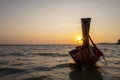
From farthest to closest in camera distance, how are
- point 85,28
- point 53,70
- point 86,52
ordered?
point 53,70, point 86,52, point 85,28

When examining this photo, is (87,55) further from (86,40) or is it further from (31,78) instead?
(31,78)

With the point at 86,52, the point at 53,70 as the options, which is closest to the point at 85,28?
the point at 86,52

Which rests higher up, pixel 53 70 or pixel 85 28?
pixel 85 28

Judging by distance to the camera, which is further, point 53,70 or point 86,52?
point 53,70

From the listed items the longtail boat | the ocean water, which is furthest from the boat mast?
the ocean water

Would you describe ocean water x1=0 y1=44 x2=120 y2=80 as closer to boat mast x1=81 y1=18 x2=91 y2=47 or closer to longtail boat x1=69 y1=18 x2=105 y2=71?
longtail boat x1=69 y1=18 x2=105 y2=71

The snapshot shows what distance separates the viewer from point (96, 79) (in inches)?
545

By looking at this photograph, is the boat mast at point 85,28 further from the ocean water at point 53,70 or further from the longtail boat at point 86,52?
the ocean water at point 53,70

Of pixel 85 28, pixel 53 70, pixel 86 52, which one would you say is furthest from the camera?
pixel 53 70

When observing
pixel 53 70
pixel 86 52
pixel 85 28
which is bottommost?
pixel 53 70

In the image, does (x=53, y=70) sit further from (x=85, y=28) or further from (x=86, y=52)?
(x=85, y=28)

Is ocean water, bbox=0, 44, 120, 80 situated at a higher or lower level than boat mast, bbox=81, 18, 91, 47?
lower

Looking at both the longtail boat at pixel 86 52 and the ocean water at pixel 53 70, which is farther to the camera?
the longtail boat at pixel 86 52

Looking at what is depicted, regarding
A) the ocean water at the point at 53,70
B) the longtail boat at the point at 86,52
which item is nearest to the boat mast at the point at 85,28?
the longtail boat at the point at 86,52
